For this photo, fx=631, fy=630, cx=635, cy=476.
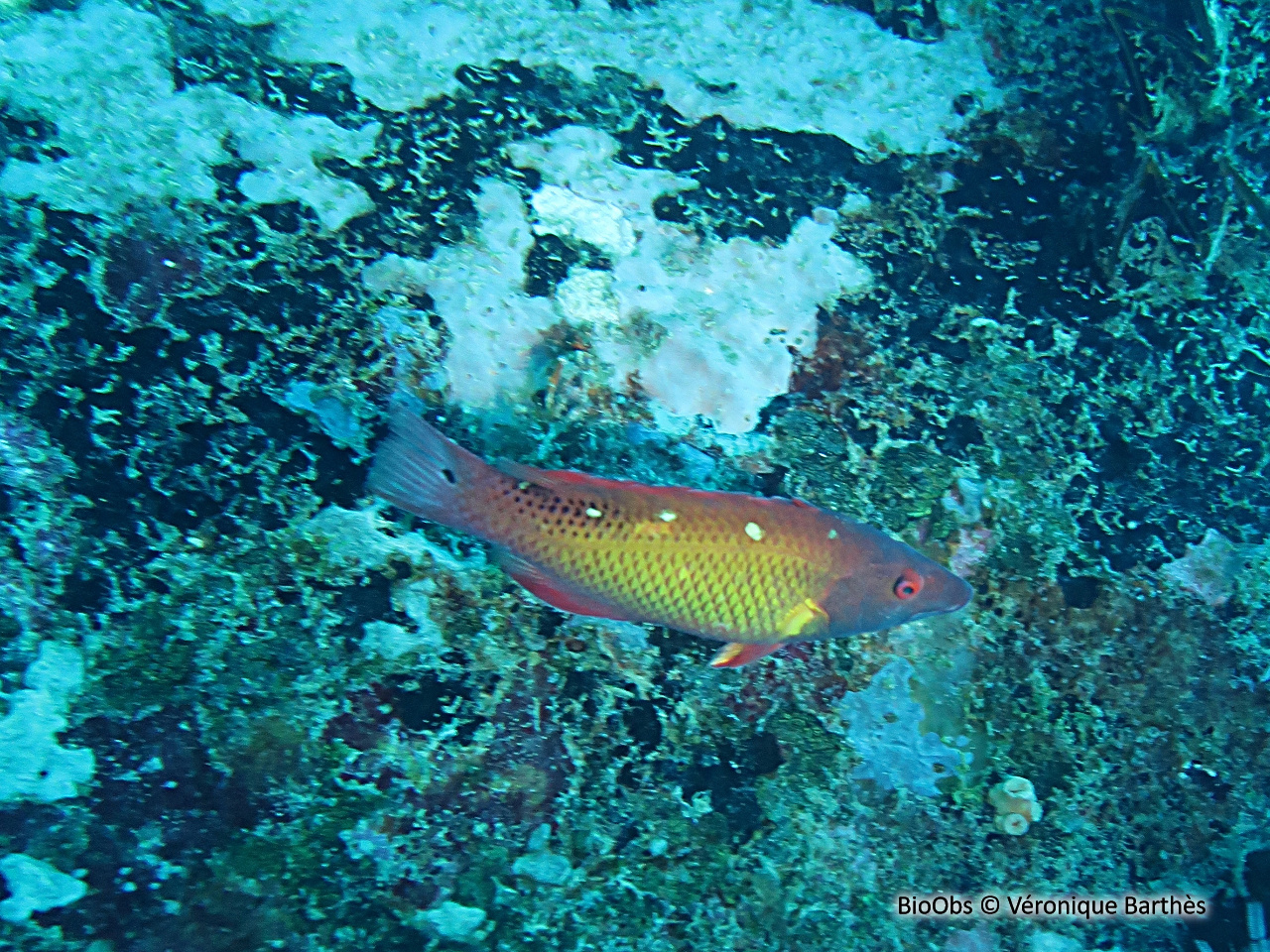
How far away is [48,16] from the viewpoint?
7.90 feet

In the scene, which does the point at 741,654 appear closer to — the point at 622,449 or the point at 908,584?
the point at 908,584

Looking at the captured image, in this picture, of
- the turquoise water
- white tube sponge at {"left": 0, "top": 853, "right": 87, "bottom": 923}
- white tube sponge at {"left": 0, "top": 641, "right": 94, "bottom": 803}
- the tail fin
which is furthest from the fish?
white tube sponge at {"left": 0, "top": 853, "right": 87, "bottom": 923}

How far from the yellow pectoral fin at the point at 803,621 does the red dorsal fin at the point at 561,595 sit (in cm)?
54

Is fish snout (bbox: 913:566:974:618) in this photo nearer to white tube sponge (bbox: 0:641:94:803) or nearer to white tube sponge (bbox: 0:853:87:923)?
white tube sponge (bbox: 0:641:94:803)

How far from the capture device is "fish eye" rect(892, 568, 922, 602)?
2.27 meters

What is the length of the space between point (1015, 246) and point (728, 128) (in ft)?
4.84

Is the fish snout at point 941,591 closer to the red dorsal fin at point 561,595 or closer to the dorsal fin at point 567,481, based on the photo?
the dorsal fin at point 567,481

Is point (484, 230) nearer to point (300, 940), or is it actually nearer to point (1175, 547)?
point (300, 940)

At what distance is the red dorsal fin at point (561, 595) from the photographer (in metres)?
2.21

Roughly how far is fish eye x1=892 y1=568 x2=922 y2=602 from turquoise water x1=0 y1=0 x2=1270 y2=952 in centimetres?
42

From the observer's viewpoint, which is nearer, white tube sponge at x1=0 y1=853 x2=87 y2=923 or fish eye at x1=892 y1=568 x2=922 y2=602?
white tube sponge at x1=0 y1=853 x2=87 y2=923

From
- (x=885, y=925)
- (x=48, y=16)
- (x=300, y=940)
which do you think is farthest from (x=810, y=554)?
(x=48, y=16)

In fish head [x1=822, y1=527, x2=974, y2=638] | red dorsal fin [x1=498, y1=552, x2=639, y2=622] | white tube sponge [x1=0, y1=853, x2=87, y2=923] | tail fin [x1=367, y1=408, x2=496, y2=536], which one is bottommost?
white tube sponge [x1=0, y1=853, x2=87, y2=923]

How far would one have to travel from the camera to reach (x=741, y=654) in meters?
2.32
